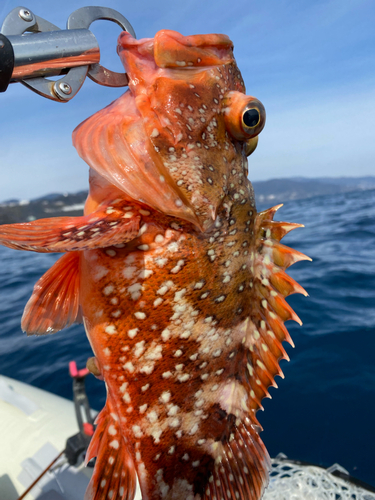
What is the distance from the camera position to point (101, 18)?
162 centimetres

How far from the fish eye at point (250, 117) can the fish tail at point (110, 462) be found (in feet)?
5.54

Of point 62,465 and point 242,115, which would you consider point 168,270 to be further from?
point 62,465

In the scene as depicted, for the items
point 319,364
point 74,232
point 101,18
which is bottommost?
point 319,364

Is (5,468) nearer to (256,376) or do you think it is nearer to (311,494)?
(311,494)

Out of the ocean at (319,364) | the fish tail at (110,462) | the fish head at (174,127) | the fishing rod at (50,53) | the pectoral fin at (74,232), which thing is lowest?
the ocean at (319,364)

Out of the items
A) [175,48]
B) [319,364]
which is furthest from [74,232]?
[319,364]

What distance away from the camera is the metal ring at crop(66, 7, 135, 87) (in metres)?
1.52

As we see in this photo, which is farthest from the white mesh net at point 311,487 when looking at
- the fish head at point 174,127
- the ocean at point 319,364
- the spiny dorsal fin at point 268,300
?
the fish head at point 174,127

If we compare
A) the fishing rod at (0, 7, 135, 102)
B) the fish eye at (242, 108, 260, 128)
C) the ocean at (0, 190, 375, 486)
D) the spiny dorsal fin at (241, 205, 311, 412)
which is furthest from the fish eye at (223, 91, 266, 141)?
the ocean at (0, 190, 375, 486)

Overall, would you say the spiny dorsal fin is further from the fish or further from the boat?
the boat

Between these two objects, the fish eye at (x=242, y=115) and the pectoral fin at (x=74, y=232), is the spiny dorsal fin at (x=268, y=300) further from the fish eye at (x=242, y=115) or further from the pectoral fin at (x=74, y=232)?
the pectoral fin at (x=74, y=232)

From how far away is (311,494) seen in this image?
366 centimetres

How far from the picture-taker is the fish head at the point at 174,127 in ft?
5.07

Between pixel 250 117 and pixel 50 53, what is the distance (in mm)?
968
